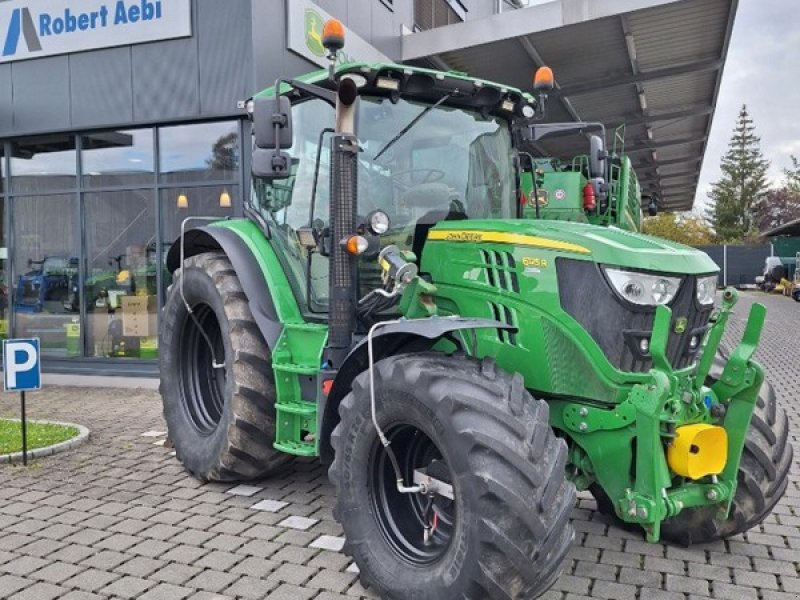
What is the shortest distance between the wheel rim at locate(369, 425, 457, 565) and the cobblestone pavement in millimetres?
319

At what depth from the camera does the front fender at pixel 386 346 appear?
11.3 feet

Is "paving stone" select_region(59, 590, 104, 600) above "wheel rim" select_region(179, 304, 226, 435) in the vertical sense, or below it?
A: below

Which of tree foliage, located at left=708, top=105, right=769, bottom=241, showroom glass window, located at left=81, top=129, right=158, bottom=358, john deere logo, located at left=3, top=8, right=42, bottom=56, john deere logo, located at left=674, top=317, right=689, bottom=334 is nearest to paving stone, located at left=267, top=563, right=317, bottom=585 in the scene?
john deere logo, located at left=674, top=317, right=689, bottom=334

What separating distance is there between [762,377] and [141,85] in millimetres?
7737

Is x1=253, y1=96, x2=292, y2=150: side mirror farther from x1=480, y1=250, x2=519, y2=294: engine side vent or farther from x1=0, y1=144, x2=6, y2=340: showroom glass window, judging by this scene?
x1=0, y1=144, x2=6, y2=340: showroom glass window

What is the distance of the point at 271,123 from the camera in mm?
4145

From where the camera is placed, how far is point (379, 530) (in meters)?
3.57

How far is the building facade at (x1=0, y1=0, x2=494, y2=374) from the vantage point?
28.2 feet

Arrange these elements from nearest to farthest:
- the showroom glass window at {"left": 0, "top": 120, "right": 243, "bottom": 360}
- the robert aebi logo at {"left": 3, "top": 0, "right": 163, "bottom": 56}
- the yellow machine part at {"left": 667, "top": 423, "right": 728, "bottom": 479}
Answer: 1. the yellow machine part at {"left": 667, "top": 423, "right": 728, "bottom": 479}
2. the robert aebi logo at {"left": 3, "top": 0, "right": 163, "bottom": 56}
3. the showroom glass window at {"left": 0, "top": 120, "right": 243, "bottom": 360}

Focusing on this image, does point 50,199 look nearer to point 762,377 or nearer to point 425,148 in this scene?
point 425,148

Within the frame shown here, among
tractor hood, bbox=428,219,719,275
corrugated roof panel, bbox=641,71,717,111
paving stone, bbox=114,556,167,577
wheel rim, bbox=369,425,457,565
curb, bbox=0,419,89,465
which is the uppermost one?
corrugated roof panel, bbox=641,71,717,111

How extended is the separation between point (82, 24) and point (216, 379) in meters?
5.65

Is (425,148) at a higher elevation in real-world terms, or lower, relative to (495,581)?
higher

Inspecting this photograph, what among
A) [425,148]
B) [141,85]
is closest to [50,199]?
[141,85]
